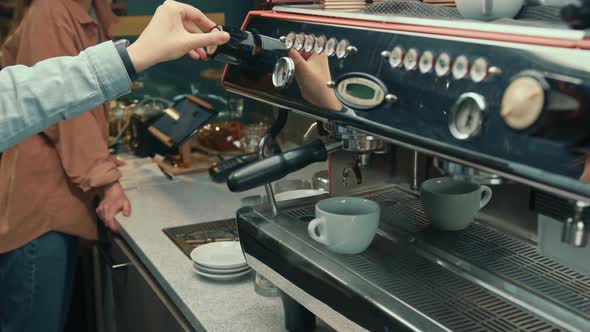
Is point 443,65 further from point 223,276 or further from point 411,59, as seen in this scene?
point 223,276

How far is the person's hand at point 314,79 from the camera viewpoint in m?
0.83

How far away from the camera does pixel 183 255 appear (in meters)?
1.37

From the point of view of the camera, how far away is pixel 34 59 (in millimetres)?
1624

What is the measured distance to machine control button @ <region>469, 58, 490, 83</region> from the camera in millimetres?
608

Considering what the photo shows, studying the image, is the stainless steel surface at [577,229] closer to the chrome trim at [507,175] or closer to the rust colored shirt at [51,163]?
the chrome trim at [507,175]

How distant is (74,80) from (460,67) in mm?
529

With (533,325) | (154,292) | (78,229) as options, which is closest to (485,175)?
(533,325)

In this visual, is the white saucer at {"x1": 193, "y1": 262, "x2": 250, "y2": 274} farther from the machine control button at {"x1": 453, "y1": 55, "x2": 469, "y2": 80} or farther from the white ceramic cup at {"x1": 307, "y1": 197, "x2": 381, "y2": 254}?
the machine control button at {"x1": 453, "y1": 55, "x2": 469, "y2": 80}

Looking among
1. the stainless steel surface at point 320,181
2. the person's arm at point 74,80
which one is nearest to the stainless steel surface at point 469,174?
the person's arm at point 74,80

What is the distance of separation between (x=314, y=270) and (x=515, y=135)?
34 cm

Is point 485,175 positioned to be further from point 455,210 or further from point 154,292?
point 154,292

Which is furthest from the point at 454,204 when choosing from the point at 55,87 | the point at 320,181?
the point at 320,181

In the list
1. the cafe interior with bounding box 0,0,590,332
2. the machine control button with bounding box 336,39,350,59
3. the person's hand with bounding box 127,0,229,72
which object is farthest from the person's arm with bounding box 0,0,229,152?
the machine control button with bounding box 336,39,350,59

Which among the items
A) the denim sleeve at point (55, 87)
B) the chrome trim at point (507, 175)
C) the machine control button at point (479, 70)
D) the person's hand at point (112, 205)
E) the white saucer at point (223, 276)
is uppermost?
the machine control button at point (479, 70)
